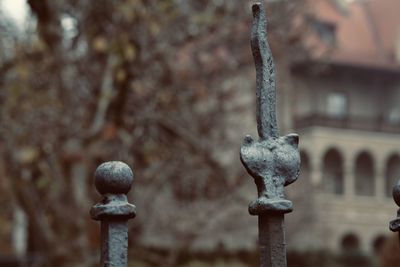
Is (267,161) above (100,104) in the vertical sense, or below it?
below

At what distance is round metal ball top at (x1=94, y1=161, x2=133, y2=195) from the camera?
209 cm

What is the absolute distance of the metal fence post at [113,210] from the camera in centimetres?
209

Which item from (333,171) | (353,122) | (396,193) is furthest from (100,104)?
(333,171)

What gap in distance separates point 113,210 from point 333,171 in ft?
145

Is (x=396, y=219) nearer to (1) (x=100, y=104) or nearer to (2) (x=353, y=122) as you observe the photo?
(1) (x=100, y=104)

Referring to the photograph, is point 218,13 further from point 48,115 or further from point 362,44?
point 362,44

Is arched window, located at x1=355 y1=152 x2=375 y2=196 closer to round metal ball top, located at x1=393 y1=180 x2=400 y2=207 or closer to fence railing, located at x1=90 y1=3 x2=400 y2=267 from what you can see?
round metal ball top, located at x1=393 y1=180 x2=400 y2=207

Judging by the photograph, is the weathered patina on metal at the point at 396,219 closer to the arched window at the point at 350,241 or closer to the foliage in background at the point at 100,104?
the foliage in background at the point at 100,104

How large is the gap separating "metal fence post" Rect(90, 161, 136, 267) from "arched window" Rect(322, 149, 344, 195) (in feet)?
141

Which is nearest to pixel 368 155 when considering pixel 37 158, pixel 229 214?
pixel 229 214

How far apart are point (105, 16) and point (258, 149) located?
368 inches

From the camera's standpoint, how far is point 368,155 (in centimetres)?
4631

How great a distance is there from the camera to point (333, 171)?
150 ft

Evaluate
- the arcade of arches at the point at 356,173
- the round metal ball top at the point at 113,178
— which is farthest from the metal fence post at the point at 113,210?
the arcade of arches at the point at 356,173
